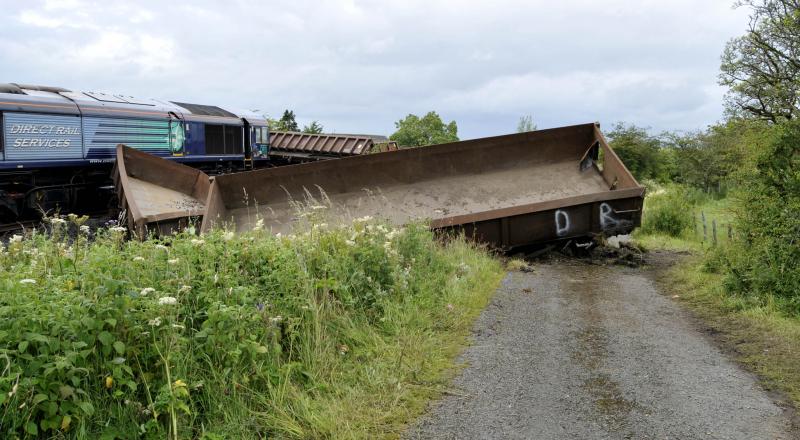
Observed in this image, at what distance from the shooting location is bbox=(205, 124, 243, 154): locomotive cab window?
20281mm

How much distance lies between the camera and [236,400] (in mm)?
3338

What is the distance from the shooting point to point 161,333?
3.20 metres

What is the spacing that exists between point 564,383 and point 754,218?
5.24m

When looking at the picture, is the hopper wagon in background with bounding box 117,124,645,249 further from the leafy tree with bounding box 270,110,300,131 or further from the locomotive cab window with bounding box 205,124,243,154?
the leafy tree with bounding box 270,110,300,131

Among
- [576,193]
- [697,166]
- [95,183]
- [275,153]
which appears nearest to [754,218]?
[576,193]

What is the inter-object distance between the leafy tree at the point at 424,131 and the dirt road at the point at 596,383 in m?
58.2

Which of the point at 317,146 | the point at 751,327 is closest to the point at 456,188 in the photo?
the point at 751,327

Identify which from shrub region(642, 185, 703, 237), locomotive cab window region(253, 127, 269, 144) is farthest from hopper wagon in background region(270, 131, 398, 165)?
shrub region(642, 185, 703, 237)

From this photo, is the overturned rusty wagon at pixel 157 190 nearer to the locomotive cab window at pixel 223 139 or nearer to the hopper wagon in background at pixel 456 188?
the hopper wagon in background at pixel 456 188

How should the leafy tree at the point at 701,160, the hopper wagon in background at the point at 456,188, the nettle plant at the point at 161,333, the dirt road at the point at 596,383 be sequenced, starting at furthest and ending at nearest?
the leafy tree at the point at 701,160 → the hopper wagon in background at the point at 456,188 → the dirt road at the point at 596,383 → the nettle plant at the point at 161,333

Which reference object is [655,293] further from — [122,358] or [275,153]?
[275,153]

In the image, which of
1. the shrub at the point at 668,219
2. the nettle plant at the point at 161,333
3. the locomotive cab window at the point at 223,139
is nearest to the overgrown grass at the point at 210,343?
the nettle plant at the point at 161,333

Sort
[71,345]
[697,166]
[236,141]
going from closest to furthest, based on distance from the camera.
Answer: [71,345]
[236,141]
[697,166]

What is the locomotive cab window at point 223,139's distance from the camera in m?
20.3
